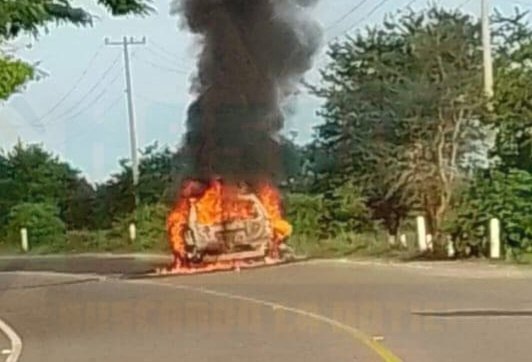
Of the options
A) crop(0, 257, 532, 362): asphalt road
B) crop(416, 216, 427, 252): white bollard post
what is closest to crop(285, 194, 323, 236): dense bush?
crop(416, 216, 427, 252): white bollard post

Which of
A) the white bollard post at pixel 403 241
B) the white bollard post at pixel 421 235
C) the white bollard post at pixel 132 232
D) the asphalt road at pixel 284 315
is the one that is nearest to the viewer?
the asphalt road at pixel 284 315

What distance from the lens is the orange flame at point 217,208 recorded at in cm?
3956

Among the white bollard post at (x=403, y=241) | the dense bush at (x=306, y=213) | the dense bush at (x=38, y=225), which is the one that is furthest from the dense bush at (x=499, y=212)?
the dense bush at (x=38, y=225)

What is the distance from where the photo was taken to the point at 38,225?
64.4 metres

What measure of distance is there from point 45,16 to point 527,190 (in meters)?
19.4

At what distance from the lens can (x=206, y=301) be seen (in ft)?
87.0

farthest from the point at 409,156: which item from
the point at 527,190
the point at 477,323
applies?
the point at 477,323

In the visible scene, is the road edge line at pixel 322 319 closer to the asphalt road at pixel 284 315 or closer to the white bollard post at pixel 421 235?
the asphalt road at pixel 284 315

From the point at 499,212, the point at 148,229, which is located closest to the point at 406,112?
the point at 499,212

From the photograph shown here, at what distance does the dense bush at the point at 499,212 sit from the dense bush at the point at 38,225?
2894 centimetres

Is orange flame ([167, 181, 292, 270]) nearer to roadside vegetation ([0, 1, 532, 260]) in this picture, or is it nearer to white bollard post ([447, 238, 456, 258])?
roadside vegetation ([0, 1, 532, 260])

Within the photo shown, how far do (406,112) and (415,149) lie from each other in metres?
1.13

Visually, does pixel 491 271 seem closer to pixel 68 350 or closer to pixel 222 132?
pixel 222 132

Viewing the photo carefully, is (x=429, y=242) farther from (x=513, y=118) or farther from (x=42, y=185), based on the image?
(x=42, y=185)
